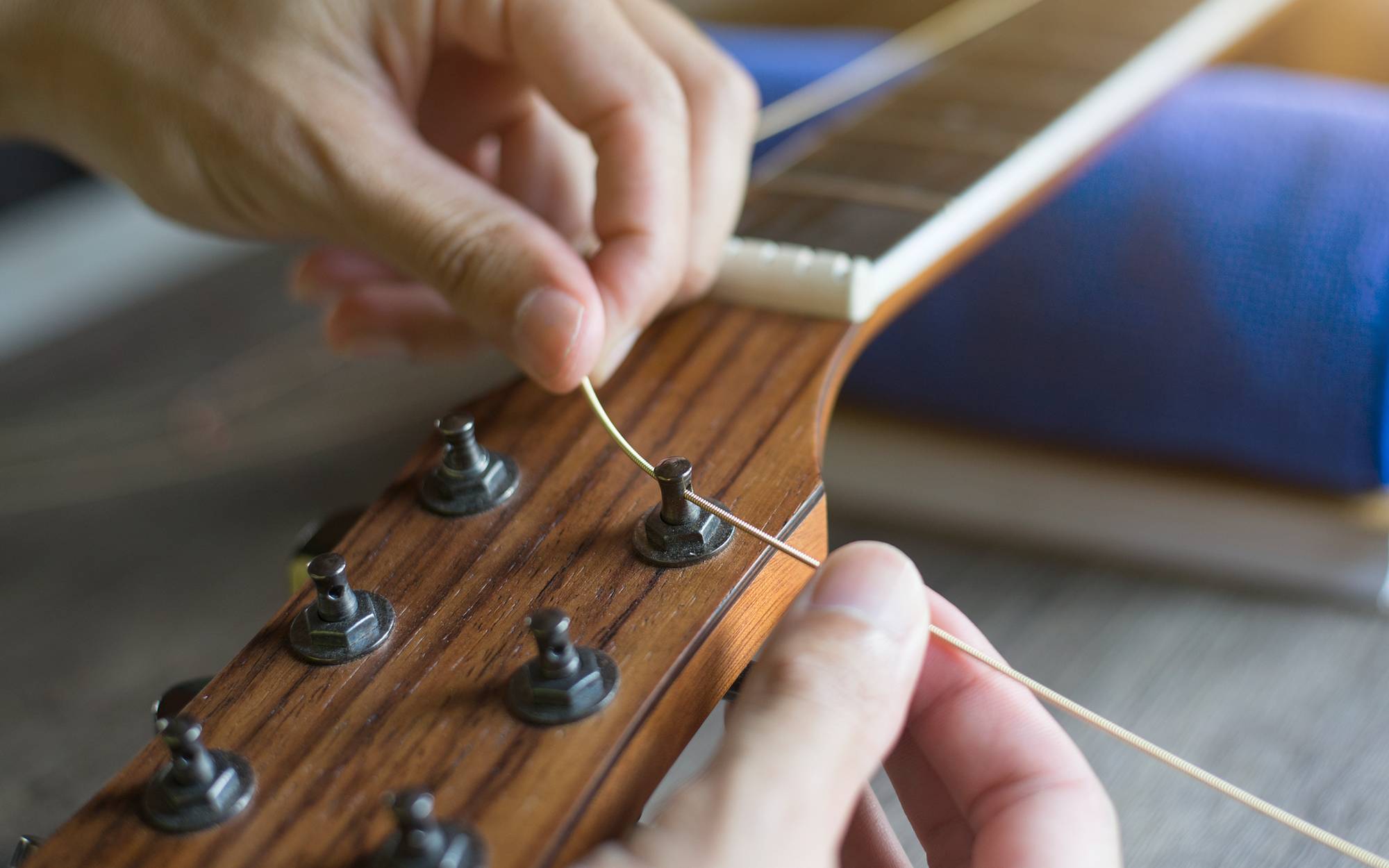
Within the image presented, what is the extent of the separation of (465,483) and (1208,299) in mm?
723

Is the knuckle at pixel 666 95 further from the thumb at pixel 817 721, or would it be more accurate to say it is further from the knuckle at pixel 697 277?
the thumb at pixel 817 721

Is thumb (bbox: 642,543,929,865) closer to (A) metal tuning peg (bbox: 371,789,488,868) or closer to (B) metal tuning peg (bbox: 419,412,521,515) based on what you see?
(A) metal tuning peg (bbox: 371,789,488,868)

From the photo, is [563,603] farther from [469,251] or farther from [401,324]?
[401,324]

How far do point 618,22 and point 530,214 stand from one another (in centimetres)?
14

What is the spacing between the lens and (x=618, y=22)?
2.50 ft

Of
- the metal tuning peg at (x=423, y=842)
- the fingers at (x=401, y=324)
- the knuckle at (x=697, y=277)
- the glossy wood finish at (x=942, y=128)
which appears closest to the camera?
the metal tuning peg at (x=423, y=842)

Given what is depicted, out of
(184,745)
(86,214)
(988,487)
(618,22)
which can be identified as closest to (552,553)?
(184,745)

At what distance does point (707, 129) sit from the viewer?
81 centimetres

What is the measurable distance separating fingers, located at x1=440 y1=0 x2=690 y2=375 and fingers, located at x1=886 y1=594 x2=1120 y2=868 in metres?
0.28

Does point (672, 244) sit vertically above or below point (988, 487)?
above

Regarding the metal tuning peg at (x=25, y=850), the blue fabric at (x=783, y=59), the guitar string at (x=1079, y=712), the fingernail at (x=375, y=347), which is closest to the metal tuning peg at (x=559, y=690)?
the guitar string at (x=1079, y=712)

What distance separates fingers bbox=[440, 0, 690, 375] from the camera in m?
0.74

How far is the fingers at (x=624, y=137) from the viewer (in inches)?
29.0

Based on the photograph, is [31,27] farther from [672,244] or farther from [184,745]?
[184,745]
